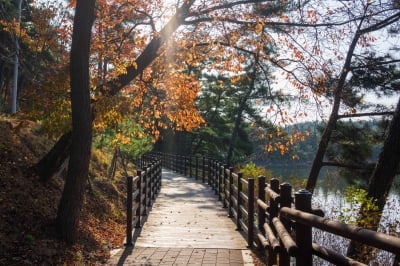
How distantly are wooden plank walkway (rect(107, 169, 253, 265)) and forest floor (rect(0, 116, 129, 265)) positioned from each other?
692 millimetres

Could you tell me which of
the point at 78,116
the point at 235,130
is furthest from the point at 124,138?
the point at 235,130

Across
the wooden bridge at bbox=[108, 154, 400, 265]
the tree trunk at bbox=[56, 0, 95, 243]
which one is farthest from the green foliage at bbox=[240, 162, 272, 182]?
the tree trunk at bbox=[56, 0, 95, 243]

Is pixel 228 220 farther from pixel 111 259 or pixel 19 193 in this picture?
pixel 19 193

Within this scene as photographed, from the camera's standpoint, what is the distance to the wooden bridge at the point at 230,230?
373 centimetres

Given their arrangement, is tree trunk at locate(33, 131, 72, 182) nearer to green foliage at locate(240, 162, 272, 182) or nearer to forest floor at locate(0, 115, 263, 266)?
forest floor at locate(0, 115, 263, 266)

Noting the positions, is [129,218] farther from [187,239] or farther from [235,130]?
[235,130]

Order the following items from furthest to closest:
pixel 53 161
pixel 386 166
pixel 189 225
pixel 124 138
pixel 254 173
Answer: pixel 254 173
pixel 124 138
pixel 189 225
pixel 53 161
pixel 386 166

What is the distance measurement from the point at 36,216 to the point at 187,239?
3122 millimetres

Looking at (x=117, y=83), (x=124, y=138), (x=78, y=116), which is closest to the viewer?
(x=78, y=116)

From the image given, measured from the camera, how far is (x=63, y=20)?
12.2 metres

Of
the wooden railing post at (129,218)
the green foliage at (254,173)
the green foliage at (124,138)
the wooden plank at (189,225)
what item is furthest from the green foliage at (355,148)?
the wooden railing post at (129,218)

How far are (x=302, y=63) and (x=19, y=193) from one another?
719 centimetres

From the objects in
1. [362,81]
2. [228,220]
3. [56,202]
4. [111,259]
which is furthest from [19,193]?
[362,81]

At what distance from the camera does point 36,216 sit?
7797 mm
